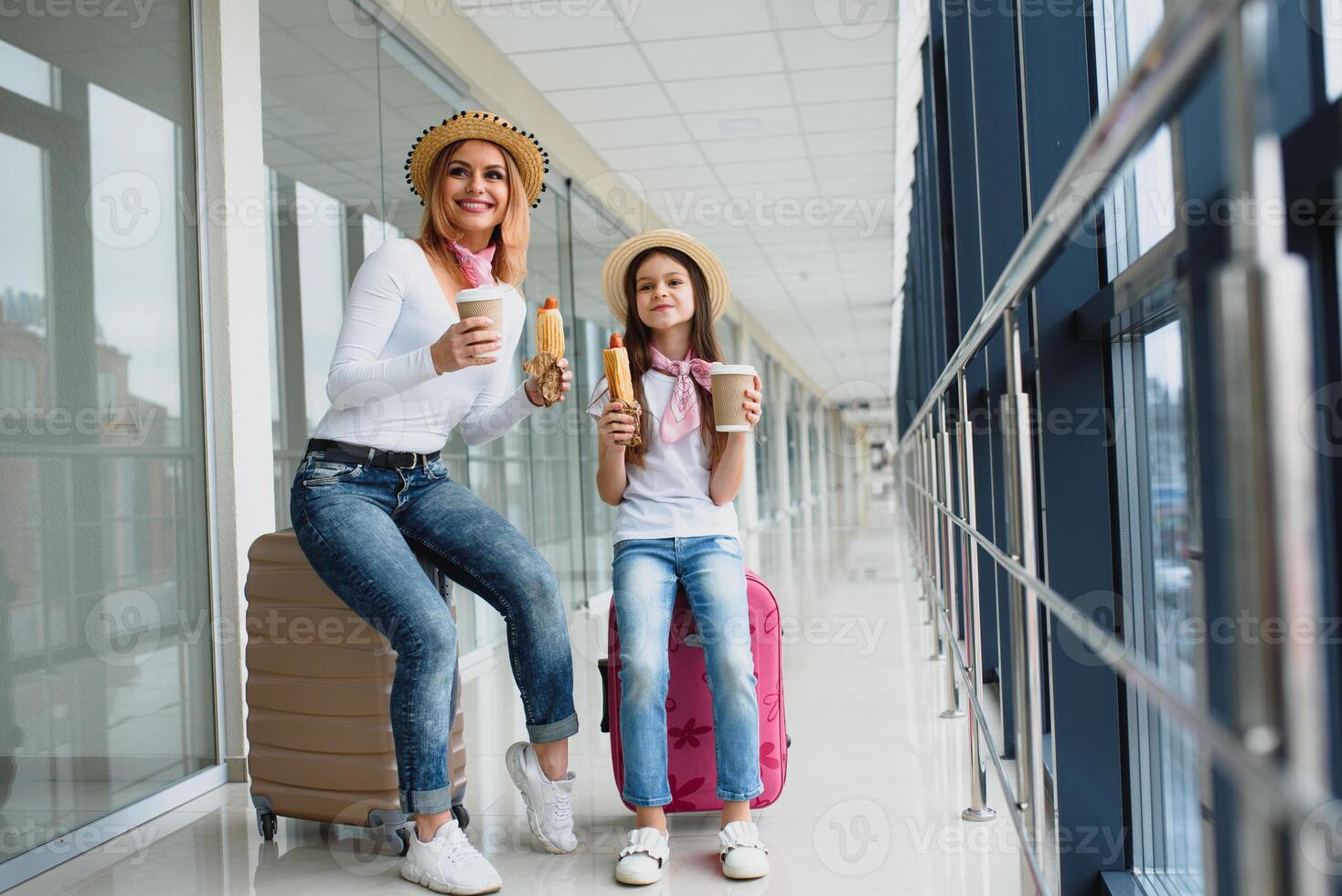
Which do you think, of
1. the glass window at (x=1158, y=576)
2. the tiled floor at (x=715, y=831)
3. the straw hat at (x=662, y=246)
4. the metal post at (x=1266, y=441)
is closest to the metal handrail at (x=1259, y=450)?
the metal post at (x=1266, y=441)

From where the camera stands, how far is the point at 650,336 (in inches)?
85.4

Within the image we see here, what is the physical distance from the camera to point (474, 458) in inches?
167

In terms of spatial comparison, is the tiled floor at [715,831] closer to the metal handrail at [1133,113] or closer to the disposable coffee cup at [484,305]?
the disposable coffee cup at [484,305]

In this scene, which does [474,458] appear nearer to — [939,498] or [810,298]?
[939,498]

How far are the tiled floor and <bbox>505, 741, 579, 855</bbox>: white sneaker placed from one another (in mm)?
31

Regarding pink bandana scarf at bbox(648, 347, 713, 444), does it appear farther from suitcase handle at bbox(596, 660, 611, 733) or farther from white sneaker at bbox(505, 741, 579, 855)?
white sneaker at bbox(505, 741, 579, 855)

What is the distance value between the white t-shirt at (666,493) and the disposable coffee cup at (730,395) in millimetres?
187

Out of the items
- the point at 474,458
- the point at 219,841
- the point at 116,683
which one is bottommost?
the point at 219,841

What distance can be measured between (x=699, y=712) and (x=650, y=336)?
2.44 feet

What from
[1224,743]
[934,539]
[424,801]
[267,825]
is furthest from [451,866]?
[934,539]

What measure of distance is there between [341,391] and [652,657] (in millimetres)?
692

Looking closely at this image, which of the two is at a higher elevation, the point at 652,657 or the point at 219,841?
the point at 652,657

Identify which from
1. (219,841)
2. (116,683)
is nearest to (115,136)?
(116,683)

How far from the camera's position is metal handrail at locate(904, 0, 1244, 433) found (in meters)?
0.48
